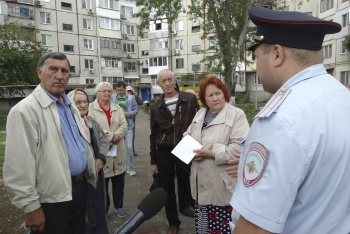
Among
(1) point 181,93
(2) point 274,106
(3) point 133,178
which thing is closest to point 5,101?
(3) point 133,178

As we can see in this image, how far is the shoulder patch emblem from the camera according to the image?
3.36ft

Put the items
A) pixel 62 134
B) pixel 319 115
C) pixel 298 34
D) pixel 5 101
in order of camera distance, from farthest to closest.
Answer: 1. pixel 5 101
2. pixel 62 134
3. pixel 298 34
4. pixel 319 115

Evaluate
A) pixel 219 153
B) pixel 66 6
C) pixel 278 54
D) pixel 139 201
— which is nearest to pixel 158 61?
pixel 66 6

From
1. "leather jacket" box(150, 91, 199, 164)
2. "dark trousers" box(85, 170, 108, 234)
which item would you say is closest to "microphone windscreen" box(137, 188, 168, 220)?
"dark trousers" box(85, 170, 108, 234)

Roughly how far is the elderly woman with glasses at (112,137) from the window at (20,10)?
3561cm

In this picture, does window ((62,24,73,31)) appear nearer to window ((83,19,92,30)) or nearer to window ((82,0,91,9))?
window ((83,19,92,30))

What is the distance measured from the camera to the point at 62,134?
2529mm

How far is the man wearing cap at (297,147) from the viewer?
0.99 meters

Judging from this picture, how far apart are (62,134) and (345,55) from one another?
1242 inches

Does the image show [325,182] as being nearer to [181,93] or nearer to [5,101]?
[181,93]

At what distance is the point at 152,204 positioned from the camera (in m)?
1.22

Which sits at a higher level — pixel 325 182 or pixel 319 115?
pixel 319 115

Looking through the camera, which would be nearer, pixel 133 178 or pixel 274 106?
pixel 274 106

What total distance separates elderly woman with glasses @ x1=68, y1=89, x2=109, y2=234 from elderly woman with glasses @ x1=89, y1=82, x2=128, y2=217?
2.12ft
